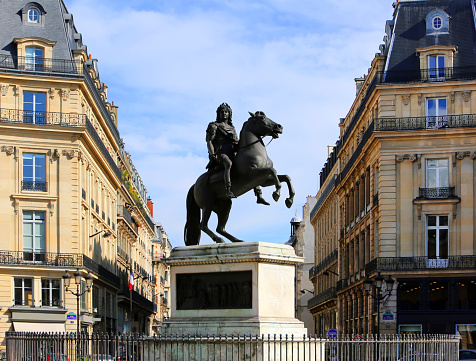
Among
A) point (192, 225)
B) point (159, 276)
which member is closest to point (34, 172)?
point (192, 225)

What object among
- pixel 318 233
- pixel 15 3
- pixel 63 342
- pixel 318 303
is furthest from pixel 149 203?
pixel 63 342

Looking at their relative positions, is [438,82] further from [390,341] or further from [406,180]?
[390,341]

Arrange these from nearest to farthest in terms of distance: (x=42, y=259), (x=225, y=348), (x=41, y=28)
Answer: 1. (x=225, y=348)
2. (x=42, y=259)
3. (x=41, y=28)

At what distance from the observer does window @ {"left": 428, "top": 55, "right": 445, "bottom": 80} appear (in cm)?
5362

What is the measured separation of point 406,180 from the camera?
53.6 m

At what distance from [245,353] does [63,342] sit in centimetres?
402

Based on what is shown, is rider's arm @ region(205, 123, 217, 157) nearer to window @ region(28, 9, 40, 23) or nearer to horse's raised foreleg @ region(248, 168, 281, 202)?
horse's raised foreleg @ region(248, 168, 281, 202)

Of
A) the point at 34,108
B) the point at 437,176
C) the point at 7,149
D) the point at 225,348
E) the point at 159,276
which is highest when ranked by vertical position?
the point at 34,108

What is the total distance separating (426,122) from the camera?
5369cm

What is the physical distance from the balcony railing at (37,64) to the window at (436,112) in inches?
831

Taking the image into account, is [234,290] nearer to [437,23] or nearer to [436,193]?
[436,193]

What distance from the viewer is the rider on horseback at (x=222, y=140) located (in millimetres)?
18391

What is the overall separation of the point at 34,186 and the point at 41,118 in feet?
13.2

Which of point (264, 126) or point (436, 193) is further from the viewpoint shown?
point (436, 193)
